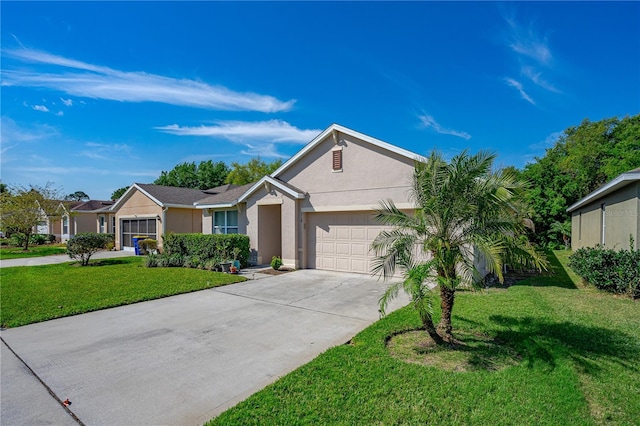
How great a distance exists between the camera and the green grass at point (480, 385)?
3.52m

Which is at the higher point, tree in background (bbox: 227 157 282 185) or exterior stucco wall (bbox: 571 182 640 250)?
tree in background (bbox: 227 157 282 185)

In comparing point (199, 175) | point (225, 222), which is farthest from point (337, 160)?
point (199, 175)

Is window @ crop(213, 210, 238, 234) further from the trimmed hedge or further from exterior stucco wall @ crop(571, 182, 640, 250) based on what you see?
exterior stucco wall @ crop(571, 182, 640, 250)

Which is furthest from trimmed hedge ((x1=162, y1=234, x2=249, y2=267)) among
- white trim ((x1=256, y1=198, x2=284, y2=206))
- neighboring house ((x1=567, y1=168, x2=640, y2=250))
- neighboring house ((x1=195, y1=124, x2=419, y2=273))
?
neighboring house ((x1=567, y1=168, x2=640, y2=250))

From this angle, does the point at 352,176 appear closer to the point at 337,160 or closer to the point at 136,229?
the point at 337,160

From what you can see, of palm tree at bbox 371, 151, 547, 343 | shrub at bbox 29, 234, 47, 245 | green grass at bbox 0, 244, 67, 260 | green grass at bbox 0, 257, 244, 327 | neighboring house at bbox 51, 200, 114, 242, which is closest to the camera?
palm tree at bbox 371, 151, 547, 343

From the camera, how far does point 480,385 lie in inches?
163

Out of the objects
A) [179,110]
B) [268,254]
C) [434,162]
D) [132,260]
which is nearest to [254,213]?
[268,254]

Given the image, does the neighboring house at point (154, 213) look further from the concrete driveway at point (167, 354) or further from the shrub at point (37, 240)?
the shrub at point (37, 240)

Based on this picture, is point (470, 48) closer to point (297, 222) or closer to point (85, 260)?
point (297, 222)

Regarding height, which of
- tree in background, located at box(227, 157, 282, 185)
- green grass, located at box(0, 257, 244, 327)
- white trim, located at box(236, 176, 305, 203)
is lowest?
green grass, located at box(0, 257, 244, 327)

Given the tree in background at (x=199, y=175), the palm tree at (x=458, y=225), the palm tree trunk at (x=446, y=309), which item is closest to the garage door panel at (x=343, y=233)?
the palm tree at (x=458, y=225)

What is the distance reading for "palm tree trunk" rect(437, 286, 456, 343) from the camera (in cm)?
555

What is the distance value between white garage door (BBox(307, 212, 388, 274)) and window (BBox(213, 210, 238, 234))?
5076mm
